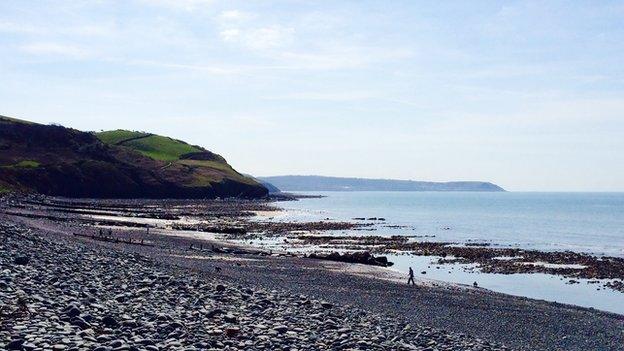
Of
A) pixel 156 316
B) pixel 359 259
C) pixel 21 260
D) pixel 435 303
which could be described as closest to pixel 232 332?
pixel 156 316

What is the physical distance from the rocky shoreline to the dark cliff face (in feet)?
359

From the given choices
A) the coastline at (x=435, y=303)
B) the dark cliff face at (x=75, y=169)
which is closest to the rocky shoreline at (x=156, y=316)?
the coastline at (x=435, y=303)

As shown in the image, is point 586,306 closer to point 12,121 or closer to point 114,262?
point 114,262

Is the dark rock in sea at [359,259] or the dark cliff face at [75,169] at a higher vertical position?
the dark cliff face at [75,169]

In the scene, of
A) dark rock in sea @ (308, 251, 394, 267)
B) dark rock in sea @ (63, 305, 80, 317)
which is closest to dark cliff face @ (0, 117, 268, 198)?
dark rock in sea @ (308, 251, 394, 267)

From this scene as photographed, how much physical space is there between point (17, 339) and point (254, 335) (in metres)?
6.04

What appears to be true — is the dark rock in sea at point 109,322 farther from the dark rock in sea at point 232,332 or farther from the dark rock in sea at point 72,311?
the dark rock in sea at point 232,332

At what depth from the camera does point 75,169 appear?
154 meters

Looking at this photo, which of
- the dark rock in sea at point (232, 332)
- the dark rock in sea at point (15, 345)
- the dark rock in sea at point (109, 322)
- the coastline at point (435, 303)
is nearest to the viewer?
the dark rock in sea at point (15, 345)

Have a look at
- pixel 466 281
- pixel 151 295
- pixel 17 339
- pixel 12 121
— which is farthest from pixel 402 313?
pixel 12 121

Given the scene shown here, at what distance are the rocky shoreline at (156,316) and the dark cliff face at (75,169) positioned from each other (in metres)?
109

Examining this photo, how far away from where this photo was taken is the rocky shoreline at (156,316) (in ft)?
45.6

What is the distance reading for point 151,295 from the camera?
20141 mm

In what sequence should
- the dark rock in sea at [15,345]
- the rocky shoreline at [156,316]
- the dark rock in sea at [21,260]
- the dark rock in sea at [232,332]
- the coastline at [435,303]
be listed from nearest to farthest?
the dark rock in sea at [15,345]
the rocky shoreline at [156,316]
the dark rock in sea at [232,332]
the dark rock in sea at [21,260]
the coastline at [435,303]
